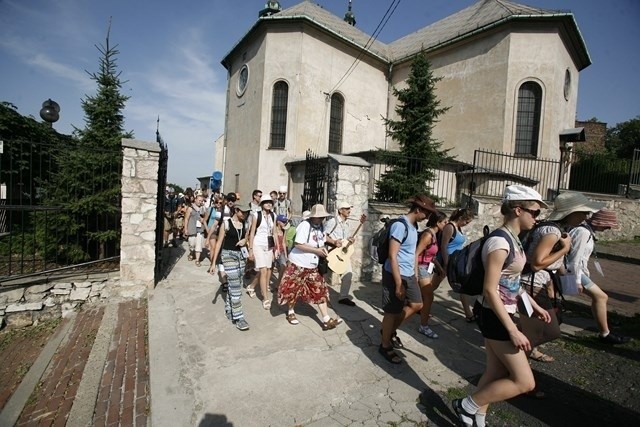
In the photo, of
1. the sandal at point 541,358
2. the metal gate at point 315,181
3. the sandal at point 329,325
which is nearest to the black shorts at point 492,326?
the sandal at point 541,358

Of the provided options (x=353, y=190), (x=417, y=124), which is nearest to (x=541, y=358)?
(x=353, y=190)

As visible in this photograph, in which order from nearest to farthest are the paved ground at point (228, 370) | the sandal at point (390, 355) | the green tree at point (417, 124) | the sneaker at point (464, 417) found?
the sneaker at point (464, 417), the paved ground at point (228, 370), the sandal at point (390, 355), the green tree at point (417, 124)

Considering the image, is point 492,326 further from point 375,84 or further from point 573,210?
point 375,84

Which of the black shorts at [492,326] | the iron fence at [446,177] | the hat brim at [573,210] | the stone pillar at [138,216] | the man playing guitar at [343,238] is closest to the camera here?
the black shorts at [492,326]

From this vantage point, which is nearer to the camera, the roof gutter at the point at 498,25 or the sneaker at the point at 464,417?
the sneaker at the point at 464,417

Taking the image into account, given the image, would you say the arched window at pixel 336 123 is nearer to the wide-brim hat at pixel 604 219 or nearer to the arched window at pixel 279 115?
the arched window at pixel 279 115

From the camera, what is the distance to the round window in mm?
16812

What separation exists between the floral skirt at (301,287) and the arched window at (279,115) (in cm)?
1156

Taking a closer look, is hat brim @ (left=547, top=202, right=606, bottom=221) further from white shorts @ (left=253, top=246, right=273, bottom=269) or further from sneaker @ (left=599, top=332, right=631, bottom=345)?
white shorts @ (left=253, top=246, right=273, bottom=269)

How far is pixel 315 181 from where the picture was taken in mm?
7766

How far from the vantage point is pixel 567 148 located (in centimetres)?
1484

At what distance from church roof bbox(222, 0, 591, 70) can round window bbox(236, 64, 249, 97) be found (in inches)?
90.2

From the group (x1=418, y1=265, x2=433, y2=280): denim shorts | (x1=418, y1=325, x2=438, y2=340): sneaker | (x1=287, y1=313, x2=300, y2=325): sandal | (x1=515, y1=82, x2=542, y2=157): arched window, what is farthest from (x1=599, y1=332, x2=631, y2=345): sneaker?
(x1=515, y1=82, x2=542, y2=157): arched window

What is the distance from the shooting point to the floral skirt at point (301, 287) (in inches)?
177
